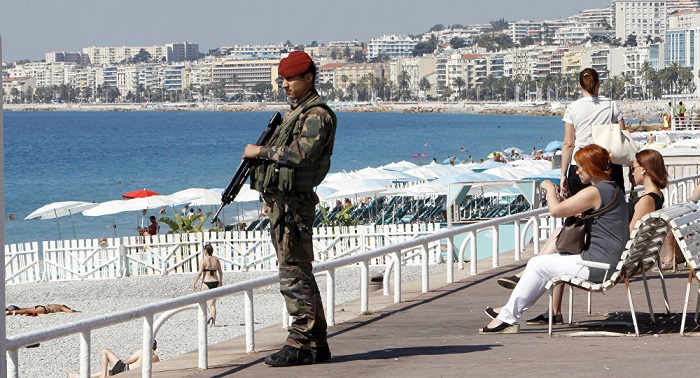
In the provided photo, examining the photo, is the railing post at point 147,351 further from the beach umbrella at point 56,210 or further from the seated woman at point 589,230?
the beach umbrella at point 56,210

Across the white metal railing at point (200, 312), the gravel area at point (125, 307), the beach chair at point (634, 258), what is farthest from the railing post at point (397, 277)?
the gravel area at point (125, 307)

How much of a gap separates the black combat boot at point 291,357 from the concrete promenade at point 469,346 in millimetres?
40

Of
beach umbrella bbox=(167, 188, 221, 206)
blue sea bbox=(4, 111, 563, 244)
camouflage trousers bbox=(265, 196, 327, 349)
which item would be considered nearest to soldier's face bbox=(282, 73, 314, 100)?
camouflage trousers bbox=(265, 196, 327, 349)

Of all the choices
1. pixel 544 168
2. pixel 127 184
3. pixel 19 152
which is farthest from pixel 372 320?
pixel 19 152

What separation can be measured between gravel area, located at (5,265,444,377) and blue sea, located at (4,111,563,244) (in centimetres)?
1984

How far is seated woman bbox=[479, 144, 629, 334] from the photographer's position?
23.3 ft

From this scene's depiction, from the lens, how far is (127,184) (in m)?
74.9

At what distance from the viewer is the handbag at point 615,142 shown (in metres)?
7.88

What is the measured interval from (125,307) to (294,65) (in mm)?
14733

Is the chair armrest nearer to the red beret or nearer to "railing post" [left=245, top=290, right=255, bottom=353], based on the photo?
"railing post" [left=245, top=290, right=255, bottom=353]

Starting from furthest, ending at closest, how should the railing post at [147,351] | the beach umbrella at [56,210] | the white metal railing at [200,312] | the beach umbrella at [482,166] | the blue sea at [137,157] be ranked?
1. the blue sea at [137,157]
2. the beach umbrella at [482,166]
3. the beach umbrella at [56,210]
4. the railing post at [147,351]
5. the white metal railing at [200,312]

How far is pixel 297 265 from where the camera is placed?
6180 millimetres

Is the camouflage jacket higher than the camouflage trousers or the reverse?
higher

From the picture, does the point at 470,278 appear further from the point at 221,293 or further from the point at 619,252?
the point at 221,293
